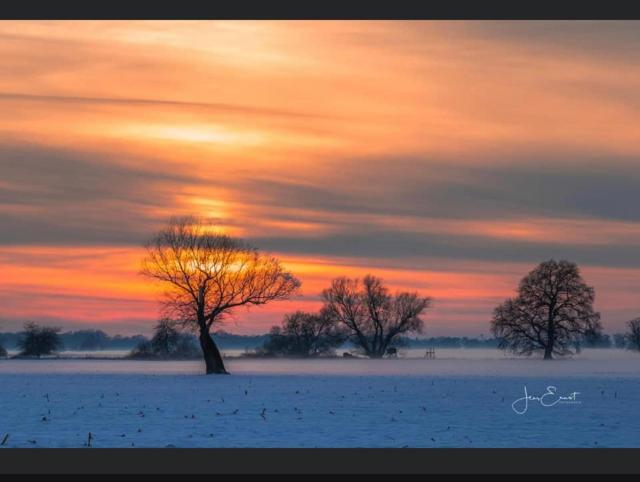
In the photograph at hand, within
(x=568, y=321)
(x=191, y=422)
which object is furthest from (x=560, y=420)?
(x=568, y=321)

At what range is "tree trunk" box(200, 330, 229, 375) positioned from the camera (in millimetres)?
64125

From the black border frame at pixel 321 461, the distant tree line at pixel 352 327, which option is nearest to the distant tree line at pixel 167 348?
the distant tree line at pixel 352 327

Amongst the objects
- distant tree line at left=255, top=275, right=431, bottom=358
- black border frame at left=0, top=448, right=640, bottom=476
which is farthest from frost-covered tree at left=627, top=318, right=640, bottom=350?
black border frame at left=0, top=448, right=640, bottom=476

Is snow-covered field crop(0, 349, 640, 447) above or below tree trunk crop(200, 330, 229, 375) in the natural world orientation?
below

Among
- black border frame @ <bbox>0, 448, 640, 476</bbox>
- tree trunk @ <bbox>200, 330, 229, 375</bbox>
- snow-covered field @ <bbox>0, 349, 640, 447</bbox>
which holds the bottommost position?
black border frame @ <bbox>0, 448, 640, 476</bbox>

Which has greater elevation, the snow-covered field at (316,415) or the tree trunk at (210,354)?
the tree trunk at (210,354)

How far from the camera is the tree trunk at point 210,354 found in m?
64.1

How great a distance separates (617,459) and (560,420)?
8.75 metres

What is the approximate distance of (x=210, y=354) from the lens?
64562mm

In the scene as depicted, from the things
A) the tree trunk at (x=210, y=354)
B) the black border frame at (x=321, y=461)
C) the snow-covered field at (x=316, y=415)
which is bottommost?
the black border frame at (x=321, y=461)

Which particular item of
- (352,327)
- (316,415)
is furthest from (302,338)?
(316,415)

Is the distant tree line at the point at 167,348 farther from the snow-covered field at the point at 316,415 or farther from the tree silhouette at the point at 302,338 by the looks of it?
the snow-covered field at the point at 316,415

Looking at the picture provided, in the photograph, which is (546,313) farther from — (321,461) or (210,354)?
(321,461)

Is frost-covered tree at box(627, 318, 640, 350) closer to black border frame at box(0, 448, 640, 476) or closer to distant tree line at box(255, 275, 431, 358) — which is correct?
distant tree line at box(255, 275, 431, 358)
